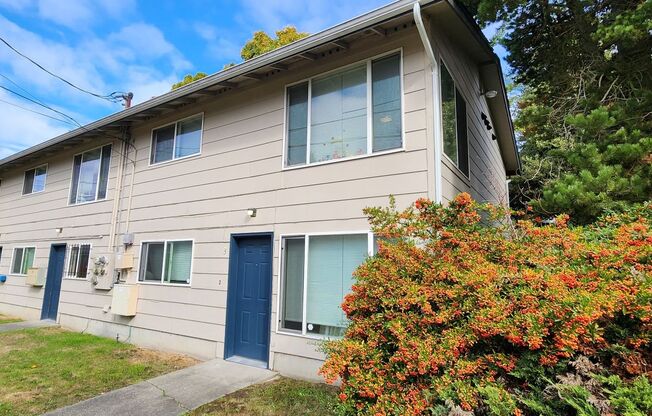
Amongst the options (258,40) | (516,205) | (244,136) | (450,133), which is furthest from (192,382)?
(258,40)

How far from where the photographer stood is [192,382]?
4961 millimetres

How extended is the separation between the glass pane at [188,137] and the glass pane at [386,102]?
3871 mm

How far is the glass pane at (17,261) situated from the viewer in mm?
11461

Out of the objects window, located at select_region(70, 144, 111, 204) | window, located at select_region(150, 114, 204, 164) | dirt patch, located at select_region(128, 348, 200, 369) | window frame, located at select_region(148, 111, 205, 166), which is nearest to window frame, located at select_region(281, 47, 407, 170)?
window frame, located at select_region(148, 111, 205, 166)

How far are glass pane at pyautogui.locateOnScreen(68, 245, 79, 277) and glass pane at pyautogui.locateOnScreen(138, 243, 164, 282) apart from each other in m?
3.00

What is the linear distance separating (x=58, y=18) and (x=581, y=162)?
39.6ft

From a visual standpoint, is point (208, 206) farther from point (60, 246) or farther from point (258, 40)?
point (258, 40)

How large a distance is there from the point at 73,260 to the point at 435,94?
9641 millimetres

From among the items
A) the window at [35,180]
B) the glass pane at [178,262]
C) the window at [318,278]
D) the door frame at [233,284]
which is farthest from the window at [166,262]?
the window at [35,180]

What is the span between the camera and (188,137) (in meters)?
7.57

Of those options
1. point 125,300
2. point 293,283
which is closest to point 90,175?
point 125,300

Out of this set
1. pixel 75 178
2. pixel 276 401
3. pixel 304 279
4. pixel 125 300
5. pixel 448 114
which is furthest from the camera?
pixel 75 178

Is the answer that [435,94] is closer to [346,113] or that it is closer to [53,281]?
[346,113]

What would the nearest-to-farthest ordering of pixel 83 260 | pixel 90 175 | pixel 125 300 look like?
pixel 125 300, pixel 83 260, pixel 90 175
